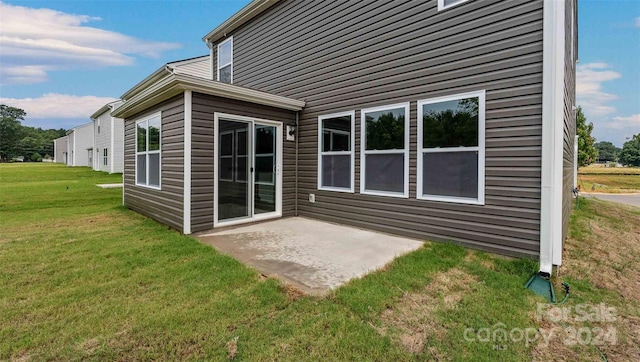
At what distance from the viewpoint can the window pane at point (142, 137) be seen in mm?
6492

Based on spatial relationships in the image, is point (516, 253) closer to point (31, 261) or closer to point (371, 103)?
point (371, 103)

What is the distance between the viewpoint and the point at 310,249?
411cm

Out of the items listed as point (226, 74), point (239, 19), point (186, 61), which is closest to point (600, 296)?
point (239, 19)

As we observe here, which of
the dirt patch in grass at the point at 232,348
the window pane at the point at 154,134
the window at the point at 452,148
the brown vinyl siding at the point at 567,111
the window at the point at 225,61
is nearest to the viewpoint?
the dirt patch in grass at the point at 232,348

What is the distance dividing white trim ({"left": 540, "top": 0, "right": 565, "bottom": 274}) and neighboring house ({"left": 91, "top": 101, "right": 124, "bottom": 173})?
2294cm

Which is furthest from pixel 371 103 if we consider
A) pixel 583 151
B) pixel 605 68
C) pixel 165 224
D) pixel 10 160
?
pixel 10 160

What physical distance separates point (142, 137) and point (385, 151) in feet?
18.2

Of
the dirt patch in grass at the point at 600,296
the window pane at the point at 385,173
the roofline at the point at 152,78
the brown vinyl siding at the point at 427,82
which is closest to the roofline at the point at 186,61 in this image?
the roofline at the point at 152,78

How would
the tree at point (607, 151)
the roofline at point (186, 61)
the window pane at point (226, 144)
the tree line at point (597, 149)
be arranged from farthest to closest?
1. the tree at point (607, 151)
2. the tree line at point (597, 149)
3. the roofline at point (186, 61)
4. the window pane at point (226, 144)

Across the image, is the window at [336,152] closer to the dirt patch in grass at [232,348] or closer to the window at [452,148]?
the window at [452,148]

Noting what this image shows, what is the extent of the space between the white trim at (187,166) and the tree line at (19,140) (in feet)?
213

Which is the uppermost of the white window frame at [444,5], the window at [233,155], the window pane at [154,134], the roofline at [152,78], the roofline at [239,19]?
the roofline at [239,19]

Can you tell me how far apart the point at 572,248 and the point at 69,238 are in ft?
26.1

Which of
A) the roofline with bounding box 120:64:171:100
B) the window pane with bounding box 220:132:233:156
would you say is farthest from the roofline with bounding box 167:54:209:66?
the window pane with bounding box 220:132:233:156
